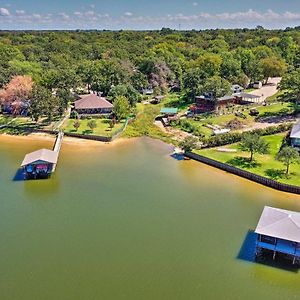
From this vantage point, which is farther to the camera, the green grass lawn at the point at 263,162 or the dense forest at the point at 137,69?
the dense forest at the point at 137,69

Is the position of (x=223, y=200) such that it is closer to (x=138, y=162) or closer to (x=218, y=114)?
(x=138, y=162)

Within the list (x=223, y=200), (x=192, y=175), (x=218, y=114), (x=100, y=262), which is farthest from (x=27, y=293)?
(x=218, y=114)

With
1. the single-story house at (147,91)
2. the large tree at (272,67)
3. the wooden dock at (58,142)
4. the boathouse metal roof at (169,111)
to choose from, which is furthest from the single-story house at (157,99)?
the large tree at (272,67)

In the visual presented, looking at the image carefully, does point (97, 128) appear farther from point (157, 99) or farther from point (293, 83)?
point (293, 83)

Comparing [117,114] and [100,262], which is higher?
[117,114]

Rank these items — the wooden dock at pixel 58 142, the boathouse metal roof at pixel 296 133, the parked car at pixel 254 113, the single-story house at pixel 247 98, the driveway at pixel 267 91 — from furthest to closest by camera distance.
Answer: the driveway at pixel 267 91 < the single-story house at pixel 247 98 < the parked car at pixel 254 113 < the wooden dock at pixel 58 142 < the boathouse metal roof at pixel 296 133

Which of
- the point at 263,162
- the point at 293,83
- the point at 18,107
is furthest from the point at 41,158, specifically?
the point at 293,83

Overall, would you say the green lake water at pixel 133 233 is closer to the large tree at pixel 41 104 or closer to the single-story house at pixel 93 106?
the large tree at pixel 41 104
